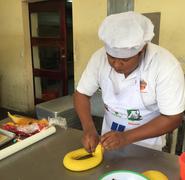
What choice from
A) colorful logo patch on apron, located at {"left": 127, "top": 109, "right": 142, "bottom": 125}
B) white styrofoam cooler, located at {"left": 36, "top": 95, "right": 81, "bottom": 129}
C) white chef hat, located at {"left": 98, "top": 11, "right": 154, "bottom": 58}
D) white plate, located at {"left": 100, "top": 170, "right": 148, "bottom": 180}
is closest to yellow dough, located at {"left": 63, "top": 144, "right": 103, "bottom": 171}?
white plate, located at {"left": 100, "top": 170, "right": 148, "bottom": 180}

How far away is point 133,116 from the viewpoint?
42.5 inches

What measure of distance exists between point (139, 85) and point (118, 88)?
100mm

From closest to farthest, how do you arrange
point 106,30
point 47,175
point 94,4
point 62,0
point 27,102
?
point 47,175
point 106,30
point 94,4
point 62,0
point 27,102

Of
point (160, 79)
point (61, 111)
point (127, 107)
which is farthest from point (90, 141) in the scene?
point (61, 111)

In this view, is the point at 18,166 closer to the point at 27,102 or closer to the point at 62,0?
the point at 62,0

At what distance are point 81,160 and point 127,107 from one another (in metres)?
0.32

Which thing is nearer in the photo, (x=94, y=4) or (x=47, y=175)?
(x=47, y=175)

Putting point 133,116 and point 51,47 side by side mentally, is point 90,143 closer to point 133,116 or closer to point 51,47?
point 133,116

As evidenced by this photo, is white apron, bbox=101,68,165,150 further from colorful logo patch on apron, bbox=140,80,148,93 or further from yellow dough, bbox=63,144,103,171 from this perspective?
yellow dough, bbox=63,144,103,171

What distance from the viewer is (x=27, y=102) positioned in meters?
3.86

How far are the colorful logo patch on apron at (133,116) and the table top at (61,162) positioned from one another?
0.13m

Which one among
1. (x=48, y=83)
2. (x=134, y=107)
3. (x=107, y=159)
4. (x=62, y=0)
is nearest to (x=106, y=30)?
(x=134, y=107)

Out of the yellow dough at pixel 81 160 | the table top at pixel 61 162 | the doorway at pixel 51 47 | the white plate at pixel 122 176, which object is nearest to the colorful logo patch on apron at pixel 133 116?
the table top at pixel 61 162

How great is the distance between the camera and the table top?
813 millimetres
